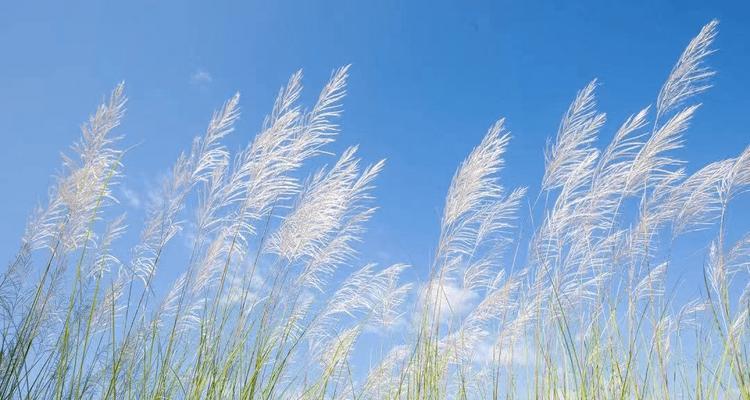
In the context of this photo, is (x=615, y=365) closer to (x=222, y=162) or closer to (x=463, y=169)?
(x=463, y=169)

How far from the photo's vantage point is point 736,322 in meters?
3.53

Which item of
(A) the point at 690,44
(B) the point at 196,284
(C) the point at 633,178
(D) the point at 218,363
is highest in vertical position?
(A) the point at 690,44

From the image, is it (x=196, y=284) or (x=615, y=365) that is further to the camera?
(x=196, y=284)

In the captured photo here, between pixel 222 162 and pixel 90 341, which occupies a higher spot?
pixel 222 162

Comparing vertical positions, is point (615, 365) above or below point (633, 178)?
below

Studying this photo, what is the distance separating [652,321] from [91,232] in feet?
9.30

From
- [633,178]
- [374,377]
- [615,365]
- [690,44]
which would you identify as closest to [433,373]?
[374,377]

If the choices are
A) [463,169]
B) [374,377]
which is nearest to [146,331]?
[374,377]

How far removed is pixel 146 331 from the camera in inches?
139

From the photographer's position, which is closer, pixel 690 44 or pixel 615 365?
pixel 615 365

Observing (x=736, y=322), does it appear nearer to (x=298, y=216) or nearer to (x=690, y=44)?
(x=690, y=44)

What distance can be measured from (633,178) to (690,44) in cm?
87

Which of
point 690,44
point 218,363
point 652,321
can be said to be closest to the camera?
point 218,363

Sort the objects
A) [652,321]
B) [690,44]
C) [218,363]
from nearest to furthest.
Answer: [218,363] < [652,321] < [690,44]
